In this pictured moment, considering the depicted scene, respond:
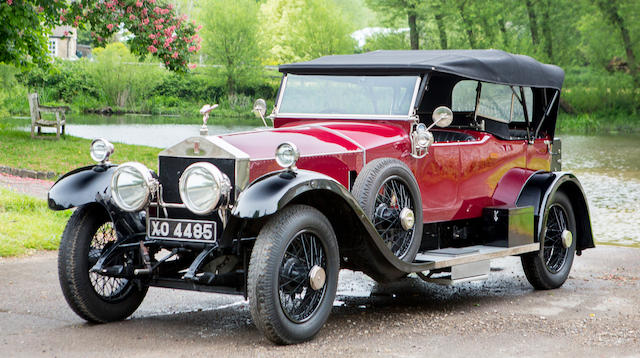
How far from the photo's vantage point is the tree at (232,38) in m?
54.2

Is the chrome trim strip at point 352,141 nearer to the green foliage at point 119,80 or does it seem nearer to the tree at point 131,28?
the tree at point 131,28

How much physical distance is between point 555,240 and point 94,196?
4.33m

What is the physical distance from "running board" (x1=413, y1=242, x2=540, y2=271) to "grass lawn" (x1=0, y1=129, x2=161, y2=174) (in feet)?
33.4

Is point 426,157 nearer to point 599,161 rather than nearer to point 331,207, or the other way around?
point 331,207

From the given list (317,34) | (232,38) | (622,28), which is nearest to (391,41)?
(317,34)

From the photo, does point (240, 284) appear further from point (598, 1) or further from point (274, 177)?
point (598, 1)

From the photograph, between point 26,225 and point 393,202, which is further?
point 26,225

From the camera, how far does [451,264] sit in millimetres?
6258

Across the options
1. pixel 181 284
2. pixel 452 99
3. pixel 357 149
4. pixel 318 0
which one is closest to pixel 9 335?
pixel 181 284

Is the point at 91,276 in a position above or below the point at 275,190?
below

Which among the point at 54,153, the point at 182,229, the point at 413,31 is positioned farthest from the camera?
the point at 413,31

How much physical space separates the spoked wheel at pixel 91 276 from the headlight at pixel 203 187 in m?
0.93

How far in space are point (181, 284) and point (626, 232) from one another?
8217 mm

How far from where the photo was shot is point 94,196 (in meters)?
5.56
